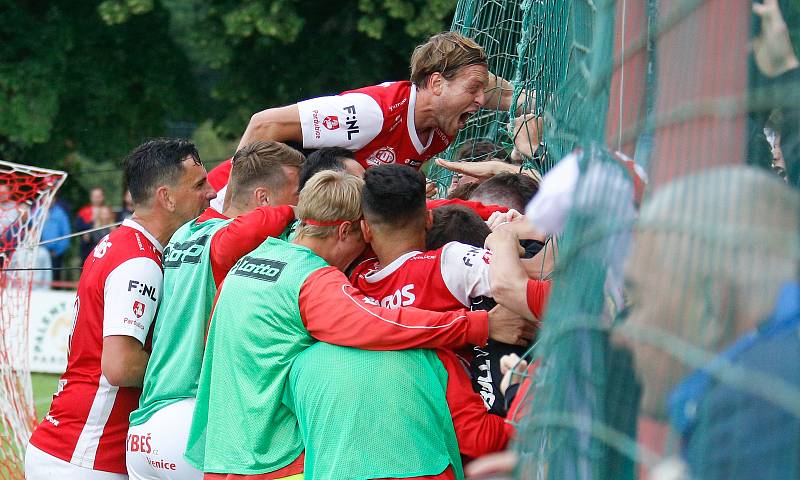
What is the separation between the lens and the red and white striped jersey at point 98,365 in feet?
13.5

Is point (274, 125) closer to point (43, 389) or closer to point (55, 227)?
point (43, 389)

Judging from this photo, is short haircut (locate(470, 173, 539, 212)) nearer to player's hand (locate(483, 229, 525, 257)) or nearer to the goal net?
player's hand (locate(483, 229, 525, 257))

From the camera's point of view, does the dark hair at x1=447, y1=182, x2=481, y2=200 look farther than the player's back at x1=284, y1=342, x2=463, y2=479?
Yes

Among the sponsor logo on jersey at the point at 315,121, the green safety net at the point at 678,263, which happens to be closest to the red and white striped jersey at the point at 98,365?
the sponsor logo on jersey at the point at 315,121

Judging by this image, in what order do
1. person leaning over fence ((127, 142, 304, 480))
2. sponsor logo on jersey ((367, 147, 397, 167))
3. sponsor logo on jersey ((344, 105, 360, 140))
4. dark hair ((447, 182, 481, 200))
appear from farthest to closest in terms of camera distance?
dark hair ((447, 182, 481, 200)), sponsor logo on jersey ((367, 147, 397, 167)), sponsor logo on jersey ((344, 105, 360, 140)), person leaning over fence ((127, 142, 304, 480))

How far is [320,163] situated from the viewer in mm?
4148

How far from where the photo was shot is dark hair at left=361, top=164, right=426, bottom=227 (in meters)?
3.52

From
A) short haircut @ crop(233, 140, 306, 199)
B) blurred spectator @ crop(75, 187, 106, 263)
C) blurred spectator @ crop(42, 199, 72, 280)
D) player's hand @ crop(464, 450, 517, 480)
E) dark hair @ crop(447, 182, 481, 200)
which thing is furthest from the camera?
blurred spectator @ crop(75, 187, 106, 263)

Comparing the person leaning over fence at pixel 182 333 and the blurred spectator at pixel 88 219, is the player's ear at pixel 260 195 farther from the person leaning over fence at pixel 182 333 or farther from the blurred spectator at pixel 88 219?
the blurred spectator at pixel 88 219

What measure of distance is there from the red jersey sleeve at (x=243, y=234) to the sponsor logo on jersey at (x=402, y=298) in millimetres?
574

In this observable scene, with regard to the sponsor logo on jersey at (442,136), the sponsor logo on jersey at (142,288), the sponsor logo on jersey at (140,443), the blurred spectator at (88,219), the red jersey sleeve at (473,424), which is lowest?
the blurred spectator at (88,219)

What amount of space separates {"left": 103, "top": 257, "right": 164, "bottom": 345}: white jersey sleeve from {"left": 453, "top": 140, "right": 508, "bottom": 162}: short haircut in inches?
83.3

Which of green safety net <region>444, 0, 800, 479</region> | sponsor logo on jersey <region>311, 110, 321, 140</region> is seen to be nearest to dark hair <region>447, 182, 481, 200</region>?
sponsor logo on jersey <region>311, 110, 321, 140</region>

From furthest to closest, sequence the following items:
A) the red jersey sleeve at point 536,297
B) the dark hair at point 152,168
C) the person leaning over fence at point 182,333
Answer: the dark hair at point 152,168 < the person leaning over fence at point 182,333 < the red jersey sleeve at point 536,297
